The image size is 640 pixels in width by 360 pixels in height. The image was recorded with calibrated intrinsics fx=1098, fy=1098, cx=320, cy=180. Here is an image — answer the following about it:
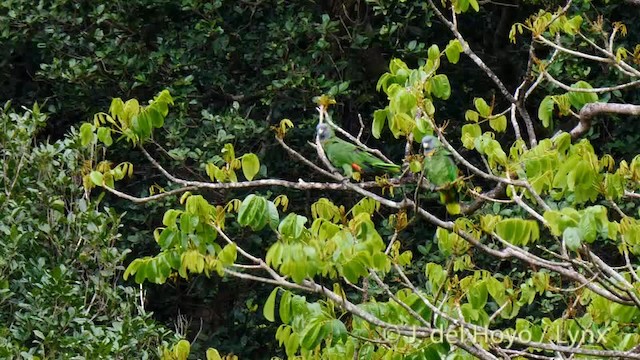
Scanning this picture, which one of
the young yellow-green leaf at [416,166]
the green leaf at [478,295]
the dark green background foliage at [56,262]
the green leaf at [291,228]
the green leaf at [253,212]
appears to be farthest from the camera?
the dark green background foliage at [56,262]

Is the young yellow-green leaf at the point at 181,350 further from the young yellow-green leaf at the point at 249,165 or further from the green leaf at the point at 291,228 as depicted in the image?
the green leaf at the point at 291,228

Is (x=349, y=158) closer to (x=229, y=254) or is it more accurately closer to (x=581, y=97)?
(x=581, y=97)

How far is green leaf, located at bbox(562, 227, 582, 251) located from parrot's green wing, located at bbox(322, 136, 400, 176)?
1.41m

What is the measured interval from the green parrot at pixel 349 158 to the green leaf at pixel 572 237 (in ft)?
4.67

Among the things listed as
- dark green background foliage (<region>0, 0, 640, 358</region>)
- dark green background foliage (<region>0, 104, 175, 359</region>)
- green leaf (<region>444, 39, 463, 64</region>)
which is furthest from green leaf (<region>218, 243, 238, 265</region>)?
dark green background foliage (<region>0, 0, 640, 358</region>)

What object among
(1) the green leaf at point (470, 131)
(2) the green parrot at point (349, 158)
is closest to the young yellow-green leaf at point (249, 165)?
(1) the green leaf at point (470, 131)

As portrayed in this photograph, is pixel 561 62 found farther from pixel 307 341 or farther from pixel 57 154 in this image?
pixel 307 341

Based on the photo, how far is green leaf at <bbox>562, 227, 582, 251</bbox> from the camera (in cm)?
261

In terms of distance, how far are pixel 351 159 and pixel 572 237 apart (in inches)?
66.1

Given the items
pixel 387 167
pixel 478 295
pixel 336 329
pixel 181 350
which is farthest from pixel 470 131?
pixel 181 350

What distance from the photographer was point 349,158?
13.9 feet

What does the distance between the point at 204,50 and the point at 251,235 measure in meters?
1.24

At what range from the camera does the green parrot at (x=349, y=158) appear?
416 centimetres

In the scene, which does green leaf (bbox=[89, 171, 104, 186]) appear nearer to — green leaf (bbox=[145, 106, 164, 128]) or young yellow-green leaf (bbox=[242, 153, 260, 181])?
green leaf (bbox=[145, 106, 164, 128])
